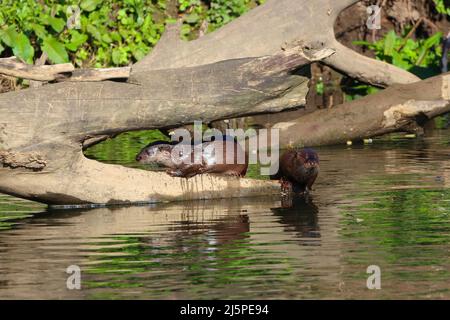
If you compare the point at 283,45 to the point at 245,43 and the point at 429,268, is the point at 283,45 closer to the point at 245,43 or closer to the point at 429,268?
the point at 245,43

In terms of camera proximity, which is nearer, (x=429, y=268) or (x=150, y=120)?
(x=429, y=268)

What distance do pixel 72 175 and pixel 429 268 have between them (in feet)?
13.2

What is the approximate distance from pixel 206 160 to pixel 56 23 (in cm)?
799

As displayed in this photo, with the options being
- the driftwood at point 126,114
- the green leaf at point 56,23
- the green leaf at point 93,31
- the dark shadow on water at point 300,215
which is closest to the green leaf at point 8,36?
the green leaf at point 56,23

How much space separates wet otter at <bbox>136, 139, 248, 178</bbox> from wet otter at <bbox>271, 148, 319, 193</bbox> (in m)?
0.41

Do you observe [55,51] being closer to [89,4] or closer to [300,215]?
[89,4]

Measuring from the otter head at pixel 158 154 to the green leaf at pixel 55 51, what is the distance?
5780 mm

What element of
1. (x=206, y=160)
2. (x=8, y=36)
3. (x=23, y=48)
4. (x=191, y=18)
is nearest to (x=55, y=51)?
(x=23, y=48)

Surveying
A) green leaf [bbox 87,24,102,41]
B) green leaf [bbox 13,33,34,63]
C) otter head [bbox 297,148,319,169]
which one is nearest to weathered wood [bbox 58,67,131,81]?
otter head [bbox 297,148,319,169]

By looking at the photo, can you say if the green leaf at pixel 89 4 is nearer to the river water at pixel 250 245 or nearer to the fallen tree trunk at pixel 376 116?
the fallen tree trunk at pixel 376 116

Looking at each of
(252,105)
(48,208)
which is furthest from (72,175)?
(252,105)

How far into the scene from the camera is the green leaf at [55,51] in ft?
57.3
